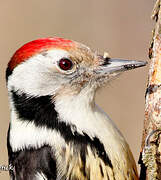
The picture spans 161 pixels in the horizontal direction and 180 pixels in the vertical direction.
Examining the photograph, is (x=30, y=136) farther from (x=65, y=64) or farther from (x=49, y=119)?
(x=65, y=64)

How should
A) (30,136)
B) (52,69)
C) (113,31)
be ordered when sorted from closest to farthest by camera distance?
1. (30,136)
2. (52,69)
3. (113,31)

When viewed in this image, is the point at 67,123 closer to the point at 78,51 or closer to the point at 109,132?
the point at 109,132

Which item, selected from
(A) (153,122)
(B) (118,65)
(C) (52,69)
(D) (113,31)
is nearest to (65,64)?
(C) (52,69)

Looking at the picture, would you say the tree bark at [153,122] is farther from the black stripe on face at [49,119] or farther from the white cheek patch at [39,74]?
the white cheek patch at [39,74]

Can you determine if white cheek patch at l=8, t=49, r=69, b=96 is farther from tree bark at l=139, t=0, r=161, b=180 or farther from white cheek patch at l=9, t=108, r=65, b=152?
tree bark at l=139, t=0, r=161, b=180

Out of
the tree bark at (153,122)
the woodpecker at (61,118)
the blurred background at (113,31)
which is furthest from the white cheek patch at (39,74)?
the blurred background at (113,31)

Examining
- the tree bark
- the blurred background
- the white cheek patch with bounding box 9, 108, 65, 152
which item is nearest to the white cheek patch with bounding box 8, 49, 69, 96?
the white cheek patch with bounding box 9, 108, 65, 152
